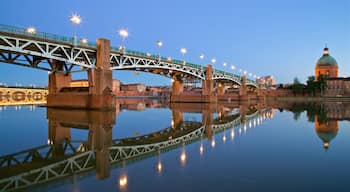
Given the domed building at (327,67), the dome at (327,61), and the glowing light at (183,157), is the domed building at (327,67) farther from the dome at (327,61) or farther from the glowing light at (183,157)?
the glowing light at (183,157)

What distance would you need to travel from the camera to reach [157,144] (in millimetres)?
14234

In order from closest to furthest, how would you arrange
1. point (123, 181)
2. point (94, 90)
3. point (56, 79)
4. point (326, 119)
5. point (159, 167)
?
point (123, 181) → point (159, 167) → point (326, 119) → point (94, 90) → point (56, 79)

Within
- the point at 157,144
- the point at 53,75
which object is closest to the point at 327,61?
the point at 53,75

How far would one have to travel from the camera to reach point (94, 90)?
123ft

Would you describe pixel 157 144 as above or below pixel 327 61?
below

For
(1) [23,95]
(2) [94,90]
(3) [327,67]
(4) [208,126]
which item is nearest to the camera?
(4) [208,126]

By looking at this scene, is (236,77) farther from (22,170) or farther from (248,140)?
(22,170)

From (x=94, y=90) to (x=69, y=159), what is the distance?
27880 millimetres

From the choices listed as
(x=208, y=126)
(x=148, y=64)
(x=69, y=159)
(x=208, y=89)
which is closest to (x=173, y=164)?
(x=69, y=159)

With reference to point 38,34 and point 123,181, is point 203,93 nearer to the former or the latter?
point 38,34

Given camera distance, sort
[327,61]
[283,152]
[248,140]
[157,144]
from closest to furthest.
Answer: [283,152] → [157,144] → [248,140] → [327,61]

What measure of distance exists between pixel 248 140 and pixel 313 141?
3644mm

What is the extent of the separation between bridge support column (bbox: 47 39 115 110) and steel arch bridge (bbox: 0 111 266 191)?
22.9m

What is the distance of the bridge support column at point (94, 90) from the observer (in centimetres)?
3670
